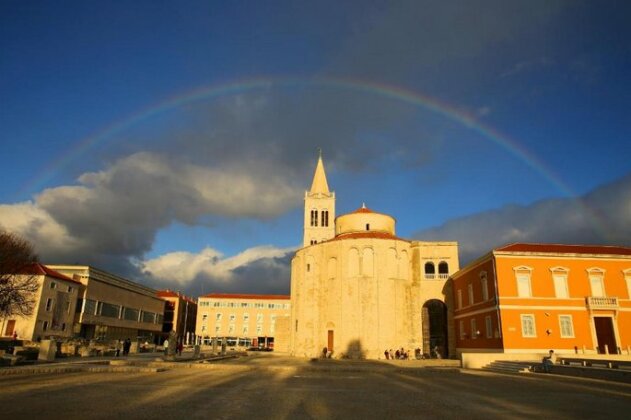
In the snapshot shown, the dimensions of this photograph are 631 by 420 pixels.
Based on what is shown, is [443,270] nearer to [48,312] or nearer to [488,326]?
[488,326]

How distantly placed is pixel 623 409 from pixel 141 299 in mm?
83593

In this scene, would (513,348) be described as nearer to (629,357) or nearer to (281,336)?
(629,357)

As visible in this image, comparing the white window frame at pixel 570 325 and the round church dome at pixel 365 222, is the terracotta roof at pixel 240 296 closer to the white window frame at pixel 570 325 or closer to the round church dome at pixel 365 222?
the round church dome at pixel 365 222

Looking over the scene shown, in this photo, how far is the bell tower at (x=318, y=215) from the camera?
85875 millimetres

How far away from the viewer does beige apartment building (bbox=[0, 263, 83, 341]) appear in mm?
52688

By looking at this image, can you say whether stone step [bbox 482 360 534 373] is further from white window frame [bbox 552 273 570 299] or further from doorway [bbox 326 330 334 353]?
doorway [bbox 326 330 334 353]

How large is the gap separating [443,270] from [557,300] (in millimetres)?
18566

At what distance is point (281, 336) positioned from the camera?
64.5 m

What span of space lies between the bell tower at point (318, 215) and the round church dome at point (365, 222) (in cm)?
2352

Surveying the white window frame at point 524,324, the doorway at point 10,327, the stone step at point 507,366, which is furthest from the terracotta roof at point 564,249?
the doorway at point 10,327

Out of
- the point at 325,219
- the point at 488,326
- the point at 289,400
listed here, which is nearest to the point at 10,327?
the point at 325,219

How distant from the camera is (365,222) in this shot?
6019cm

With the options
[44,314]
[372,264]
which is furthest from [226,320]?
[372,264]

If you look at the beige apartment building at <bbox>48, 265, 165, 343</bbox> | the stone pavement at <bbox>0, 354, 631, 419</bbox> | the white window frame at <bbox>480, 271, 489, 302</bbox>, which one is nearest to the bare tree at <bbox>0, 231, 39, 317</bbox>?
the beige apartment building at <bbox>48, 265, 165, 343</bbox>
